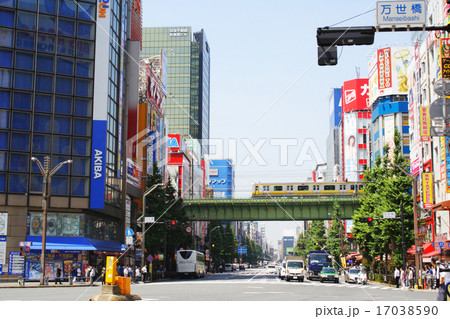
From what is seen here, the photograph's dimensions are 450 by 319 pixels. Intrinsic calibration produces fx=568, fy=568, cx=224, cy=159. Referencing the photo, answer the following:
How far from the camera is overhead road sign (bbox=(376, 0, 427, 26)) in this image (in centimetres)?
1534

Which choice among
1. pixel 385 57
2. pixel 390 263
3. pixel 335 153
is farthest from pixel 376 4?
pixel 335 153

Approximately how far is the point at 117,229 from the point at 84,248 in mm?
12957

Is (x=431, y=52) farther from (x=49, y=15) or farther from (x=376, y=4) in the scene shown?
(x=376, y=4)

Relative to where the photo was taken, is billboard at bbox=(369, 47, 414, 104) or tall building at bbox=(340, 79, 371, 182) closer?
billboard at bbox=(369, 47, 414, 104)

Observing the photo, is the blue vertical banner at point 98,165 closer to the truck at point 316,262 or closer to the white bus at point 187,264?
the white bus at point 187,264

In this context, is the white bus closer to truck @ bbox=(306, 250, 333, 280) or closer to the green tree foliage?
truck @ bbox=(306, 250, 333, 280)

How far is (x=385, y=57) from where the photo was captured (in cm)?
9131

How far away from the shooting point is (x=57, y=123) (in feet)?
181

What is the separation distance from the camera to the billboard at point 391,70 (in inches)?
3516

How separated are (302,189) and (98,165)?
1386 inches

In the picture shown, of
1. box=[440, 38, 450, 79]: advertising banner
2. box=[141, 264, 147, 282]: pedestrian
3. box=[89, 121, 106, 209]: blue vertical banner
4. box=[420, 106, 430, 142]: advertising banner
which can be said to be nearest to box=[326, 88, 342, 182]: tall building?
box=[420, 106, 430, 142]: advertising banner

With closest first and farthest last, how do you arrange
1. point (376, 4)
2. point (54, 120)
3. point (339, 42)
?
1. point (339, 42)
2. point (376, 4)
3. point (54, 120)

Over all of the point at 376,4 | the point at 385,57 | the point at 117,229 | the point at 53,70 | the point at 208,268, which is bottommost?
the point at 208,268

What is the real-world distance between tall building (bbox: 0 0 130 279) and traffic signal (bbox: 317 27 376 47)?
1715 inches
